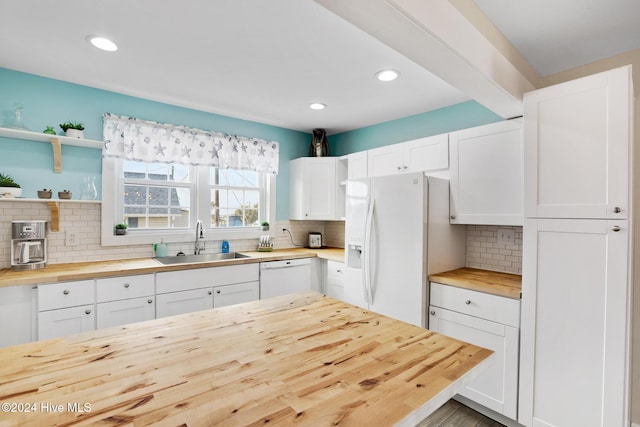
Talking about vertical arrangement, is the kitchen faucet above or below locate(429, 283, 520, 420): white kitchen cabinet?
above

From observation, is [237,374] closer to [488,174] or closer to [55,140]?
[488,174]

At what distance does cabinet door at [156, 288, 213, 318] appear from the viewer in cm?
265

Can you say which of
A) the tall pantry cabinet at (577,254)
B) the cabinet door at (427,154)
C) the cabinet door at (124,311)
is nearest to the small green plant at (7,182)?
the cabinet door at (124,311)

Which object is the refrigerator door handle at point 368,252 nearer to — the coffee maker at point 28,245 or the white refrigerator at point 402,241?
the white refrigerator at point 402,241

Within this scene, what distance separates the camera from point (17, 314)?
2.12 m

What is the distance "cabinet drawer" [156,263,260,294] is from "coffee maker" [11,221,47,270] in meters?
0.87

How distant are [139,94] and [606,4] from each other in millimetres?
3386

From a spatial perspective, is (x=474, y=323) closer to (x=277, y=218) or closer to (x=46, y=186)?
(x=277, y=218)

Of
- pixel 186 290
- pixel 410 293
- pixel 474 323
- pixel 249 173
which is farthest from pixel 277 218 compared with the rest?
pixel 474 323

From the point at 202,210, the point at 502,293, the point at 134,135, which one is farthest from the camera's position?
the point at 202,210

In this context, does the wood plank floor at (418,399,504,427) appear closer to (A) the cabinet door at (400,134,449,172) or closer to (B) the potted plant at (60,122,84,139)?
(A) the cabinet door at (400,134,449,172)

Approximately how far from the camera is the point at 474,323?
2.24m

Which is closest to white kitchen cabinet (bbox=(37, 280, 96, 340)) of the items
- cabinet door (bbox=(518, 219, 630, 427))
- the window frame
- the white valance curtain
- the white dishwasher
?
the window frame

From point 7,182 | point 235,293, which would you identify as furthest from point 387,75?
point 7,182
